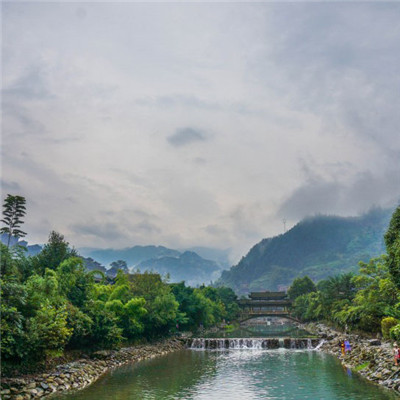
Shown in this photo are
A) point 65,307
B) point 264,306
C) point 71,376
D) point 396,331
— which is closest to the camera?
point 71,376

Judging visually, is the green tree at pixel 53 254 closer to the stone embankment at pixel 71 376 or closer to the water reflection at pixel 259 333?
the stone embankment at pixel 71 376

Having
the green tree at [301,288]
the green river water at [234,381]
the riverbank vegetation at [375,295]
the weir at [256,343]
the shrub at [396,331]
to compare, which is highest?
the green tree at [301,288]

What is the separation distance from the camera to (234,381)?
27734 mm

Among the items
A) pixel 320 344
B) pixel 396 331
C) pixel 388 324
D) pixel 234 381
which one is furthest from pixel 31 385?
pixel 320 344

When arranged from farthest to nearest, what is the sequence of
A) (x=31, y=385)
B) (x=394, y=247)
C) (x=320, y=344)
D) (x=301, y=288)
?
(x=301, y=288) < (x=320, y=344) < (x=394, y=247) < (x=31, y=385)

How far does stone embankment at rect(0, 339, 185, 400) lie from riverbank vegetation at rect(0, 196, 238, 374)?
Result: 958 mm

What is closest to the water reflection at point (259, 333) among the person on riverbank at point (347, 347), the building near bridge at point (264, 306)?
the building near bridge at point (264, 306)

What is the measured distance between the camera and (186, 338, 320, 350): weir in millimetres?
48338

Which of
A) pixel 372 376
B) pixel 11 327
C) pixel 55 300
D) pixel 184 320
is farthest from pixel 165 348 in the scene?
pixel 11 327

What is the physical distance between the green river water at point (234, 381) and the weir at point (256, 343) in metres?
8.21

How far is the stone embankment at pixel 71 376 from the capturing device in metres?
21.0

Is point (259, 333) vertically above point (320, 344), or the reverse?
point (259, 333)

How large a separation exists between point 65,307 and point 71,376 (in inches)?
172

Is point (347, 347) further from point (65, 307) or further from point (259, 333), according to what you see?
point (259, 333)
